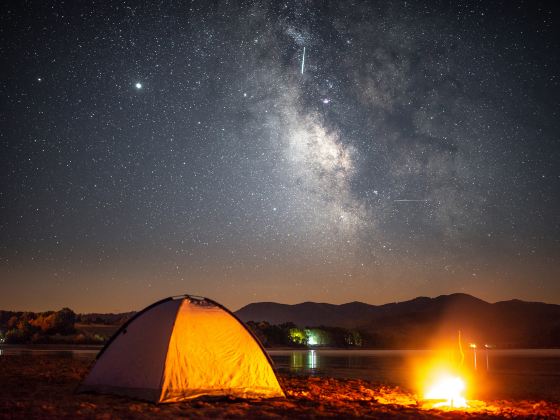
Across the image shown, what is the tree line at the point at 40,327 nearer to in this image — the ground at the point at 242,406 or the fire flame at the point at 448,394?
the ground at the point at 242,406

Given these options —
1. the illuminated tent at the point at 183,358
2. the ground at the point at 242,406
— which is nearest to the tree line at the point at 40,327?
the ground at the point at 242,406

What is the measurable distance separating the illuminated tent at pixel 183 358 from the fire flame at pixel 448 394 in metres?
5.32

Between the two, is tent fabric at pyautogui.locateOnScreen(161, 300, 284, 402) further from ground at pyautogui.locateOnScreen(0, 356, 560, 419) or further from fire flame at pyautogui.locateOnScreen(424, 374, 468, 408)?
fire flame at pyautogui.locateOnScreen(424, 374, 468, 408)

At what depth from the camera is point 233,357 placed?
14289mm

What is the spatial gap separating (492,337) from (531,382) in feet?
624

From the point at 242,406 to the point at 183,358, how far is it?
2.10m

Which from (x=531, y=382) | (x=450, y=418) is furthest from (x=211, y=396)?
(x=531, y=382)

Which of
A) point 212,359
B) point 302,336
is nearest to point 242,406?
point 212,359

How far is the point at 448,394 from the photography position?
59.4 feet

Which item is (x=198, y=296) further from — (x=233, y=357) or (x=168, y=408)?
(x=168, y=408)

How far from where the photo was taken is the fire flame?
50.2 ft

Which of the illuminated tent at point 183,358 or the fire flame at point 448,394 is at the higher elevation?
the illuminated tent at point 183,358

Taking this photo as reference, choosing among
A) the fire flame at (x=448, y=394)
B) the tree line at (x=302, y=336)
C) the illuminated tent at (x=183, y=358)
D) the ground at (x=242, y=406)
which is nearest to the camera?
the ground at (x=242, y=406)

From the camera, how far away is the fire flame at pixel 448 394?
15286mm
